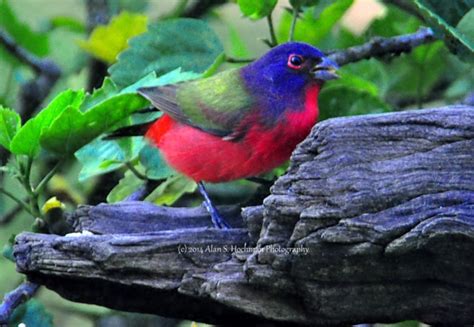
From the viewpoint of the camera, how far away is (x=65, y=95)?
201 centimetres

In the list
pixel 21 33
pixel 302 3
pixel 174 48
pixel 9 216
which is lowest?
pixel 9 216

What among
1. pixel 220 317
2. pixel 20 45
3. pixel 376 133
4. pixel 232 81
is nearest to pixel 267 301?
pixel 220 317

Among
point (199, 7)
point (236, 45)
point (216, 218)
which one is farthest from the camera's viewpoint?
point (199, 7)

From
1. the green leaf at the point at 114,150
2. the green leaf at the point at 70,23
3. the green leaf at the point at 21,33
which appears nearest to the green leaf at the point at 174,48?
the green leaf at the point at 114,150

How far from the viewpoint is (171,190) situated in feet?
8.01

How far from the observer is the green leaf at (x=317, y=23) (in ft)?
8.32

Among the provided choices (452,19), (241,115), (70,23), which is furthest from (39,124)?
(70,23)

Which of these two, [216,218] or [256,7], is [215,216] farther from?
[256,7]

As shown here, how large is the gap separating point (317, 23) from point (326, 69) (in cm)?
34

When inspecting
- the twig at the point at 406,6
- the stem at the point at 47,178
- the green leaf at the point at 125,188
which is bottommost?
the green leaf at the point at 125,188

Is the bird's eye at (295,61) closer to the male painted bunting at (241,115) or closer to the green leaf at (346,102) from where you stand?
the male painted bunting at (241,115)

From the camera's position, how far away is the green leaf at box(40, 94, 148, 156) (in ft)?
6.40

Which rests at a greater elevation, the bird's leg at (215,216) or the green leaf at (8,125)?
the green leaf at (8,125)

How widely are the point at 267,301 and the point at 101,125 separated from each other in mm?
590
